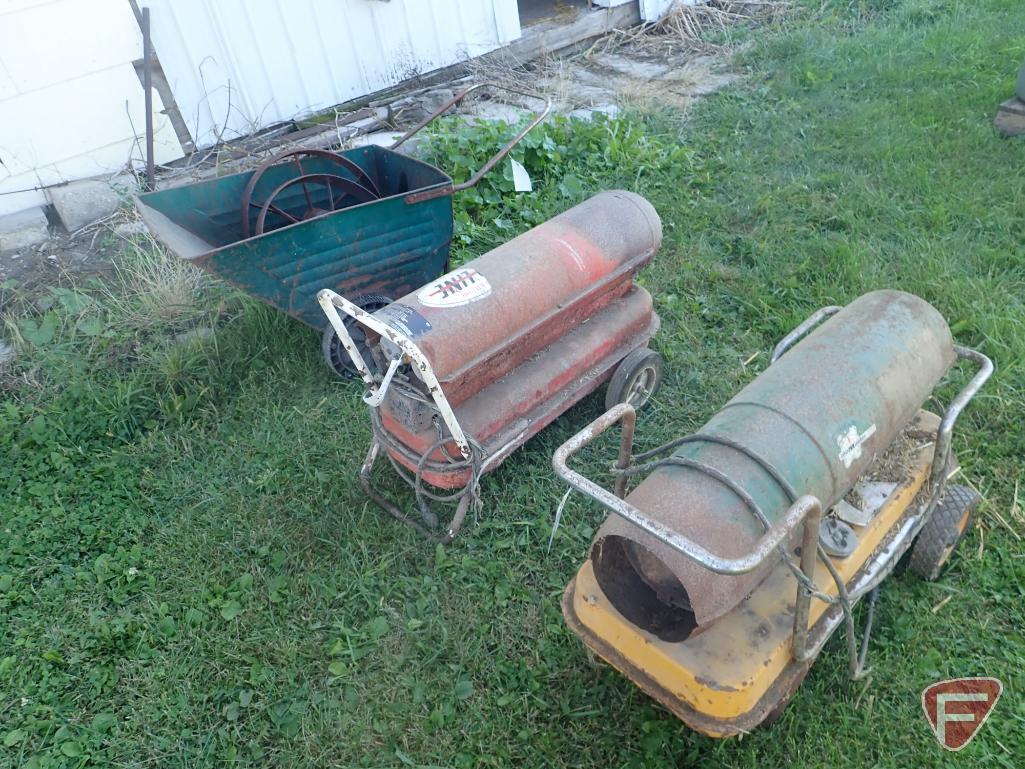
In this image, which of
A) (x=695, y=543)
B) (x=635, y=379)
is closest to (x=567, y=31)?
(x=635, y=379)

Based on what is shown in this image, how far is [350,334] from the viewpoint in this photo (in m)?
4.08

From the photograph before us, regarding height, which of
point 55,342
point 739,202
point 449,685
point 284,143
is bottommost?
point 449,685

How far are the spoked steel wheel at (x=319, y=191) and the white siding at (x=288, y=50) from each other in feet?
6.36

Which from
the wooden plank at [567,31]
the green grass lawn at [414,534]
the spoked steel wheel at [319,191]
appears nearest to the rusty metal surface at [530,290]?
the green grass lawn at [414,534]

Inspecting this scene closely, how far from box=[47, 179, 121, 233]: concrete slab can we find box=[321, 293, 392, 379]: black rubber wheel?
8.07 feet

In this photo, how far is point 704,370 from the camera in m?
4.03

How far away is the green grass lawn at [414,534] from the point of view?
2.65 m

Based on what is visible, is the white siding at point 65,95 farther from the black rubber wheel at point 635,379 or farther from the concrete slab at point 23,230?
the black rubber wheel at point 635,379

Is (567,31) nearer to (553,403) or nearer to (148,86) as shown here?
(148,86)

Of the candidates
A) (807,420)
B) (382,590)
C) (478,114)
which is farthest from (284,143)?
(807,420)

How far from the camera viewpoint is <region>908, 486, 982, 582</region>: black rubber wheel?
2789 millimetres

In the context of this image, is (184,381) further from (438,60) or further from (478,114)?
(438,60)

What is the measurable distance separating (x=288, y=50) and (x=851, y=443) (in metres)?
5.49

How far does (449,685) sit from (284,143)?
15.3ft
